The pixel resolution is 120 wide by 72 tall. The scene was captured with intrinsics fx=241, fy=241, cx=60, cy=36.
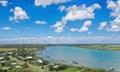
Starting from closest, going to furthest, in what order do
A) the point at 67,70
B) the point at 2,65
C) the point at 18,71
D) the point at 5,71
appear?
the point at 18,71, the point at 5,71, the point at 67,70, the point at 2,65

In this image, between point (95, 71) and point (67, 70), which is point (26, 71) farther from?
point (95, 71)

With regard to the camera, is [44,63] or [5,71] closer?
[5,71]

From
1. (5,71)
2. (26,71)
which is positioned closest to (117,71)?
(26,71)

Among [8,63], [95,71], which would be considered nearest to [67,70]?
[95,71]

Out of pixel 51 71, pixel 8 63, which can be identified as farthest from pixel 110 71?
pixel 8 63

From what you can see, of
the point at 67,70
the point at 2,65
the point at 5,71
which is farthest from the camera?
the point at 2,65

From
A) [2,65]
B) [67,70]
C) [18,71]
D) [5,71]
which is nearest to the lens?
[18,71]

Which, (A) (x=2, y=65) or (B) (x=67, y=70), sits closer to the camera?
(B) (x=67, y=70)

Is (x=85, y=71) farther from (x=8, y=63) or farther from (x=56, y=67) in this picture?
(x=8, y=63)
